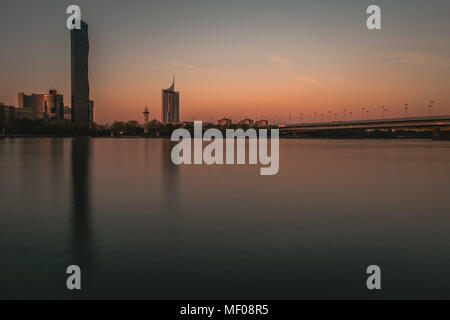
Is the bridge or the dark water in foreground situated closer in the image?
the dark water in foreground

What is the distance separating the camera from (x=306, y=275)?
6.30 meters

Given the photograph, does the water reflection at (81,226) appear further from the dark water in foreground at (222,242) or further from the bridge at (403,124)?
the bridge at (403,124)

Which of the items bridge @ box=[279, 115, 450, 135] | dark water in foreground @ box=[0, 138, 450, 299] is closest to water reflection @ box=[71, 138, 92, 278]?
dark water in foreground @ box=[0, 138, 450, 299]

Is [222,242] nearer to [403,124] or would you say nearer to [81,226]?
[81,226]

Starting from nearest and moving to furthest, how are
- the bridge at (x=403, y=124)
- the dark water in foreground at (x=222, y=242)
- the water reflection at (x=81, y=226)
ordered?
the dark water in foreground at (x=222, y=242)
the water reflection at (x=81, y=226)
the bridge at (x=403, y=124)

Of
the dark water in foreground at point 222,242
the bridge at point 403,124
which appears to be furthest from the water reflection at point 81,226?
the bridge at point 403,124

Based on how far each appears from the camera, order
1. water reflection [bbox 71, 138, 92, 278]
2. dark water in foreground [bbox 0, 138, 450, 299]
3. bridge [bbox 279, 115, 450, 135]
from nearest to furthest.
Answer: dark water in foreground [bbox 0, 138, 450, 299], water reflection [bbox 71, 138, 92, 278], bridge [bbox 279, 115, 450, 135]

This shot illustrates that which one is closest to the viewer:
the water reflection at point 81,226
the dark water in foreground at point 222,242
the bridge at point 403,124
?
the dark water in foreground at point 222,242

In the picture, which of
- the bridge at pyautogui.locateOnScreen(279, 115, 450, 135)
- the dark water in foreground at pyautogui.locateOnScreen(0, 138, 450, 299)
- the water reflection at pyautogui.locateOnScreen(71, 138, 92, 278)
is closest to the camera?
the dark water in foreground at pyautogui.locateOnScreen(0, 138, 450, 299)

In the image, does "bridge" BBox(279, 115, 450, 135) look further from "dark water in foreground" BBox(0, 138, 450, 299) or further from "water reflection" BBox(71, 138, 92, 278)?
"water reflection" BBox(71, 138, 92, 278)
